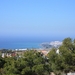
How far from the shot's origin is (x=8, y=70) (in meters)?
7.85

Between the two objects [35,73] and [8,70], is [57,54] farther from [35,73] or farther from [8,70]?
[8,70]

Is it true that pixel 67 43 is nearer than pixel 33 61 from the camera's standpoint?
No

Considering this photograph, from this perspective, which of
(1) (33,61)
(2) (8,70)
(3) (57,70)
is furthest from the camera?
(3) (57,70)

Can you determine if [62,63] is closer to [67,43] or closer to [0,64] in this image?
[67,43]

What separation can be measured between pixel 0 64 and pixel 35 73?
7.73 ft

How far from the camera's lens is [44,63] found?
29.5 ft

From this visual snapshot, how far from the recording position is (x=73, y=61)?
9125 millimetres

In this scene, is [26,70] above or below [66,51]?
below

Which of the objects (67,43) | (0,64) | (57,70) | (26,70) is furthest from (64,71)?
(0,64)

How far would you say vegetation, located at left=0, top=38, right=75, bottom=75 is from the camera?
313 inches

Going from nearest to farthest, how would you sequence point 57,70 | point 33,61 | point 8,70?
→ point 8,70
point 33,61
point 57,70

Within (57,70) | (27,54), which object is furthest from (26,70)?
(57,70)

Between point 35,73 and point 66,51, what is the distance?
181 centimetres

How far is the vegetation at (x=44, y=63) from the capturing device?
26.0ft
